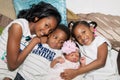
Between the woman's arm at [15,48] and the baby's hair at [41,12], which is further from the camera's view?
the baby's hair at [41,12]

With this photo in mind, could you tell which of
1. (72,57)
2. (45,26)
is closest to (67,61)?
(72,57)

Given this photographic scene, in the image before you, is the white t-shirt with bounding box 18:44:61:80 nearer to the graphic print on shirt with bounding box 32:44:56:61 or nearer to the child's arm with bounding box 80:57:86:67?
the graphic print on shirt with bounding box 32:44:56:61

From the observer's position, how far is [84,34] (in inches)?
67.6

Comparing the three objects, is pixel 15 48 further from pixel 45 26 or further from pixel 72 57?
pixel 72 57

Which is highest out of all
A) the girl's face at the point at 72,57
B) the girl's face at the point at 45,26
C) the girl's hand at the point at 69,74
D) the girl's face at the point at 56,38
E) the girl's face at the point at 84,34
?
the girl's face at the point at 45,26

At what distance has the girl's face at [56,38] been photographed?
1755mm

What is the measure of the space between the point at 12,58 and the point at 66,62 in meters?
0.38

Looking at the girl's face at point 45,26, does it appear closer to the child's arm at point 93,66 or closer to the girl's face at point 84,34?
the girl's face at point 84,34

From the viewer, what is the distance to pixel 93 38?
1.75 metres

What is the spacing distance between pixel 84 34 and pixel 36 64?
40 cm

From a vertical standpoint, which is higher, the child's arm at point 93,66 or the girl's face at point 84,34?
the girl's face at point 84,34

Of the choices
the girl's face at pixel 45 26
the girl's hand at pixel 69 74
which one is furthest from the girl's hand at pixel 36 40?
the girl's hand at pixel 69 74

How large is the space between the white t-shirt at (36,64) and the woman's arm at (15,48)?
0.34 ft

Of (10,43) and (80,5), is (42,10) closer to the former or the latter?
(10,43)
